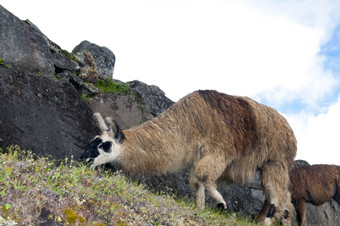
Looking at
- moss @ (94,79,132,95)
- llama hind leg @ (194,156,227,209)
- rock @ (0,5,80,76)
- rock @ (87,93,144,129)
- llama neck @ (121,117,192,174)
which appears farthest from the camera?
moss @ (94,79,132,95)

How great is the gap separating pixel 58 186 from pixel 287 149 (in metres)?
6.01

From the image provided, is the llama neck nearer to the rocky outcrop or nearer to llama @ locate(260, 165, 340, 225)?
the rocky outcrop

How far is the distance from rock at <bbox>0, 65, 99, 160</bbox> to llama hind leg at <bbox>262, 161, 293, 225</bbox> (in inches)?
159

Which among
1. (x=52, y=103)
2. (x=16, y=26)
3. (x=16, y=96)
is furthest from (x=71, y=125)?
(x=16, y=26)

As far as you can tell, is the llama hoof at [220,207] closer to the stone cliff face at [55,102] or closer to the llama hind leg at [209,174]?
the llama hind leg at [209,174]

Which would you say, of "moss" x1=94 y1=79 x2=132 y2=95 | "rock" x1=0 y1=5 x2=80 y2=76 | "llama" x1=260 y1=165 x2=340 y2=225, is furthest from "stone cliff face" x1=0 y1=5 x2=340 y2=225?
"llama" x1=260 y1=165 x2=340 y2=225

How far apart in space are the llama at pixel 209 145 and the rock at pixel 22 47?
2.51 meters

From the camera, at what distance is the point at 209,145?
24.5 feet

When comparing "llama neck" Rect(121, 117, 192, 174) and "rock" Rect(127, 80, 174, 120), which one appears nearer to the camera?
"llama neck" Rect(121, 117, 192, 174)

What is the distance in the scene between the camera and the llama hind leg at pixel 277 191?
7.96 m

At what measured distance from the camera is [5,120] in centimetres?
721

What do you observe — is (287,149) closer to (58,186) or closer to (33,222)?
(58,186)

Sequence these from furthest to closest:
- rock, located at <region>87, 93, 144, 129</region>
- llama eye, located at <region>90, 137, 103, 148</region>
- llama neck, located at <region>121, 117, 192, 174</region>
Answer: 1. rock, located at <region>87, 93, 144, 129</region>
2. llama neck, located at <region>121, 117, 192, 174</region>
3. llama eye, located at <region>90, 137, 103, 148</region>

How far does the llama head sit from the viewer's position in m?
6.84
